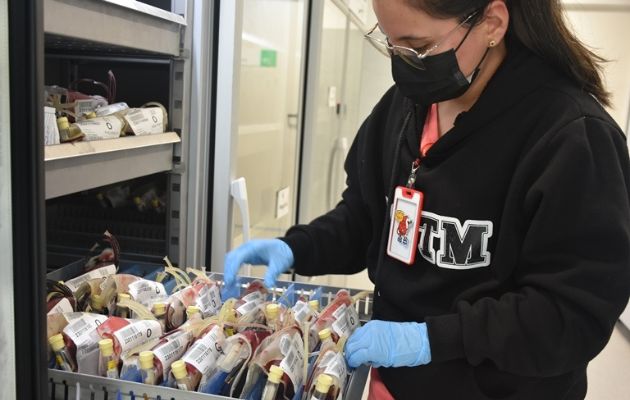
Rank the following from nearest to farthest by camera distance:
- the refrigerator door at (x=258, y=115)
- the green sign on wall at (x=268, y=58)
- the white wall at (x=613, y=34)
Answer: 1. the refrigerator door at (x=258, y=115)
2. the green sign on wall at (x=268, y=58)
3. the white wall at (x=613, y=34)

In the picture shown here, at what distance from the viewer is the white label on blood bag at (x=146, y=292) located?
1.01 m

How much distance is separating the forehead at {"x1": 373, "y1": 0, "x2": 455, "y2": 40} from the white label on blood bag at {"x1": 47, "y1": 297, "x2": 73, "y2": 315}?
724 mm

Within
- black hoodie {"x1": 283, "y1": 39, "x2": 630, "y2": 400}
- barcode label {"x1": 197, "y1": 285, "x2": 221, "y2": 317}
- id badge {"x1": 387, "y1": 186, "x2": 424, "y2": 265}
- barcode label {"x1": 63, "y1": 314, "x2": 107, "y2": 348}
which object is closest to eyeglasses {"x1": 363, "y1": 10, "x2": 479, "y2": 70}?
black hoodie {"x1": 283, "y1": 39, "x2": 630, "y2": 400}

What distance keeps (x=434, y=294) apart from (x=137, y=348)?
506mm

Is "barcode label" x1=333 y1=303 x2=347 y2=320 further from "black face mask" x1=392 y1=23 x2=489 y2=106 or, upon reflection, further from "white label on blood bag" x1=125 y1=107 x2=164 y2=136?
"white label on blood bag" x1=125 y1=107 x2=164 y2=136

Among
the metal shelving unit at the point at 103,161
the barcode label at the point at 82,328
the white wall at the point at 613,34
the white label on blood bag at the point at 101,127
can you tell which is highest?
the white wall at the point at 613,34

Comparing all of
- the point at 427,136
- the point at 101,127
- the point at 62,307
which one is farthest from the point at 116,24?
the point at 427,136

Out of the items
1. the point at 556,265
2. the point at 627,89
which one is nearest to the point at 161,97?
the point at 556,265

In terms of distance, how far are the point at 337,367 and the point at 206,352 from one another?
199 millimetres

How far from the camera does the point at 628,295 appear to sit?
823mm

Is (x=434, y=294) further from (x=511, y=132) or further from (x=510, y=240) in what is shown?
(x=511, y=132)

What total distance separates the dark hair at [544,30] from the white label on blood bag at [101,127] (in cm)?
60

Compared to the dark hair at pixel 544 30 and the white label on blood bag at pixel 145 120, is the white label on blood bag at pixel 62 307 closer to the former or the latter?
the white label on blood bag at pixel 145 120

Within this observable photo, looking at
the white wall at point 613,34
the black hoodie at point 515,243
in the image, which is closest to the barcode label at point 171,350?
the black hoodie at point 515,243
